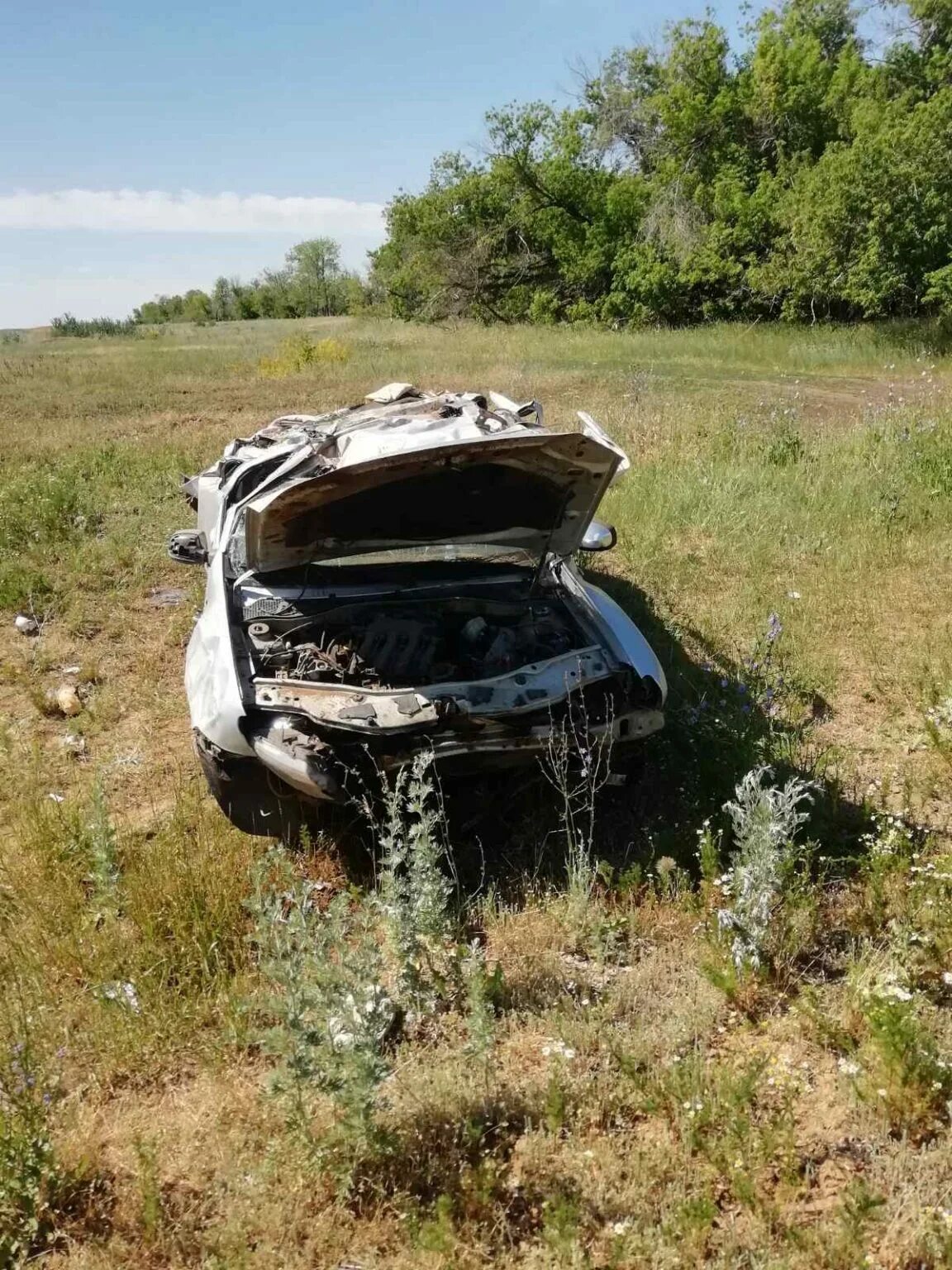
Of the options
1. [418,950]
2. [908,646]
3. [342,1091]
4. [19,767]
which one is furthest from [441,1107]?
[908,646]

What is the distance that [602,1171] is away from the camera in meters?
2.55

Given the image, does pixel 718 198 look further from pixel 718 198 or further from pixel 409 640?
pixel 409 640

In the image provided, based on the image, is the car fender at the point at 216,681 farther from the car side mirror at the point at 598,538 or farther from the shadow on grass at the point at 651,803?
the car side mirror at the point at 598,538

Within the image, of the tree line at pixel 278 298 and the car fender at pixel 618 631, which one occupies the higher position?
the tree line at pixel 278 298

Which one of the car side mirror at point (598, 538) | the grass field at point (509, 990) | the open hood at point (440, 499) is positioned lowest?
the grass field at point (509, 990)

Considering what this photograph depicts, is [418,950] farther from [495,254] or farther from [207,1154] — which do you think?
[495,254]

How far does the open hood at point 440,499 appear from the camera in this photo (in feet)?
13.0

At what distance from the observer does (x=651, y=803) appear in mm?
4590

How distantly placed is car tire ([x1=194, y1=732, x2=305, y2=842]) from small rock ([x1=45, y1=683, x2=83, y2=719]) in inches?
93.8

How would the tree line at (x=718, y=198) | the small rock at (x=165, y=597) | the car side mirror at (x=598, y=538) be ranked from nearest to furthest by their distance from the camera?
the car side mirror at (x=598, y=538), the small rock at (x=165, y=597), the tree line at (x=718, y=198)

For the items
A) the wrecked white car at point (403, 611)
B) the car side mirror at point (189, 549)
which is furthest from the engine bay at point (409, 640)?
the car side mirror at point (189, 549)

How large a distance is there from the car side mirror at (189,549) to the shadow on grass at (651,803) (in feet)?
7.56

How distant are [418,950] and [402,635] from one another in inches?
70.0

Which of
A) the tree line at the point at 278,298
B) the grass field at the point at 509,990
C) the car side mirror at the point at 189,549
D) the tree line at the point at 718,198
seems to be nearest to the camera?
the grass field at the point at 509,990
